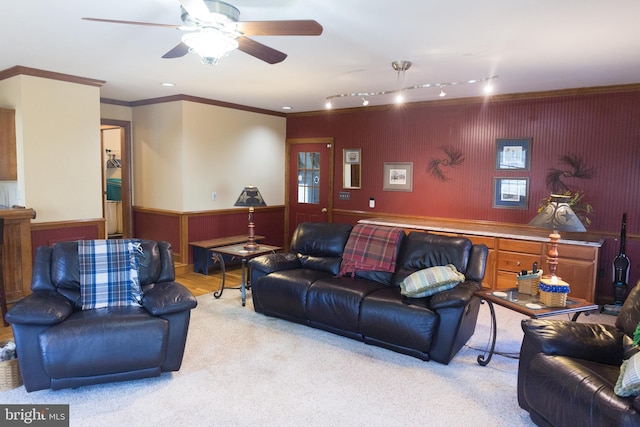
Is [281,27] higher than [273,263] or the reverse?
higher

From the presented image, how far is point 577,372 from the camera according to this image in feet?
7.39

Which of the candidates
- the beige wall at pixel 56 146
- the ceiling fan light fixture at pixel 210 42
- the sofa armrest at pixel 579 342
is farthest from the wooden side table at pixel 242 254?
the sofa armrest at pixel 579 342

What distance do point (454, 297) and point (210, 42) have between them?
2445 millimetres

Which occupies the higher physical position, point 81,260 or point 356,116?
point 356,116

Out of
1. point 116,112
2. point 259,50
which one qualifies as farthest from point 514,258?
point 116,112

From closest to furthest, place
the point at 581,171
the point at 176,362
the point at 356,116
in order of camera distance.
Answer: the point at 176,362, the point at 581,171, the point at 356,116

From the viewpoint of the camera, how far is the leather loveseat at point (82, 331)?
2721 millimetres

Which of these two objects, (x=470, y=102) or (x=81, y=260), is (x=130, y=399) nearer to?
(x=81, y=260)

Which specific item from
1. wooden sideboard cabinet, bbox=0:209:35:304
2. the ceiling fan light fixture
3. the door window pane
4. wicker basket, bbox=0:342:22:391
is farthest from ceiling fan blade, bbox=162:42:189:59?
the door window pane

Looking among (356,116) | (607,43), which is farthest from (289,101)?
(607,43)

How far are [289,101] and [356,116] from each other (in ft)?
3.70

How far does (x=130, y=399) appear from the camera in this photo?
2.78 m

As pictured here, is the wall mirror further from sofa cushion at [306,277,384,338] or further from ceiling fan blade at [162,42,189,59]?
ceiling fan blade at [162,42,189,59]

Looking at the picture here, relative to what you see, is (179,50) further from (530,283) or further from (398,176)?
(398,176)
